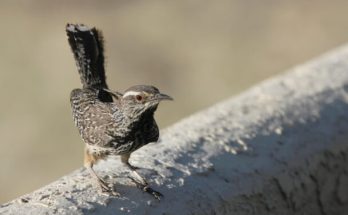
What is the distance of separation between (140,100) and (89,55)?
50cm

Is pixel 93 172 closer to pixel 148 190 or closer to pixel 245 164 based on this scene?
pixel 148 190

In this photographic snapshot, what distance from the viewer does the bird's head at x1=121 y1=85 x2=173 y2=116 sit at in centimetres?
300

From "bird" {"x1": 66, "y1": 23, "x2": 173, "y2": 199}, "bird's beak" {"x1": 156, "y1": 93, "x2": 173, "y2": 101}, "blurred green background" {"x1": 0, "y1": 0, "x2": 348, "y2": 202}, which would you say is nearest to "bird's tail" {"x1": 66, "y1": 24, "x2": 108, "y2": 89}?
"bird" {"x1": 66, "y1": 23, "x2": 173, "y2": 199}

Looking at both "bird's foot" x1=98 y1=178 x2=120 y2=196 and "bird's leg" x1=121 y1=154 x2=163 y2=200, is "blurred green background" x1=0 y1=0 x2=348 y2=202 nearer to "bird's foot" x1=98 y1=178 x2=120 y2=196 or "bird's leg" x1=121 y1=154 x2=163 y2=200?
"bird's leg" x1=121 y1=154 x2=163 y2=200

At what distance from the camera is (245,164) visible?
323 centimetres

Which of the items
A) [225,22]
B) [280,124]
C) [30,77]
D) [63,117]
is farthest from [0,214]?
[225,22]

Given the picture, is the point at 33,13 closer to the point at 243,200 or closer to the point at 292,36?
the point at 292,36

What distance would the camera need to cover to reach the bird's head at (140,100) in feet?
9.86

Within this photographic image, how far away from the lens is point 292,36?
29.6ft

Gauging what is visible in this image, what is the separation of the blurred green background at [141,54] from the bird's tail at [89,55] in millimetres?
4164

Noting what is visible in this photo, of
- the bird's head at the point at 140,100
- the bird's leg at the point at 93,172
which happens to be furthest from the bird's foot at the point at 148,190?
the bird's head at the point at 140,100

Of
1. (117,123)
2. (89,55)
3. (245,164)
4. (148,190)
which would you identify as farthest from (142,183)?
(89,55)

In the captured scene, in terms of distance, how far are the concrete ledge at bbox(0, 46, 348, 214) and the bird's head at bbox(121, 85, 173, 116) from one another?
22cm

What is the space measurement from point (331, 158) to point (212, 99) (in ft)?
15.4
